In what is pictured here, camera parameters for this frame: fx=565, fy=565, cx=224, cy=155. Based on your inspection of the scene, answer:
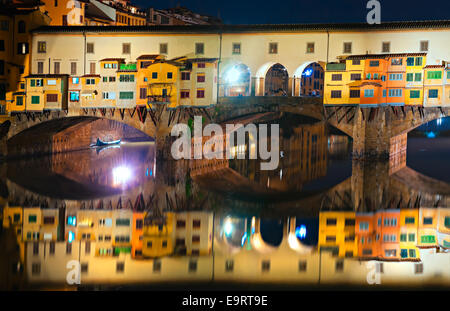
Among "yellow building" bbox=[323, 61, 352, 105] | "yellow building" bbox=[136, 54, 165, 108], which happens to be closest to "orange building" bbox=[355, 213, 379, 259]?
"yellow building" bbox=[323, 61, 352, 105]

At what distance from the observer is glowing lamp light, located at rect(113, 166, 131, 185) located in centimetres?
2803

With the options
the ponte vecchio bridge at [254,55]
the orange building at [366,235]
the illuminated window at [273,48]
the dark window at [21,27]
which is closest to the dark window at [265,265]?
the orange building at [366,235]

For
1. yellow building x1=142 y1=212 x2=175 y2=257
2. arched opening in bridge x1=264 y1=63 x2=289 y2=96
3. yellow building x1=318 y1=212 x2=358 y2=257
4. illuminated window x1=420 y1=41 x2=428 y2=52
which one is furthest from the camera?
arched opening in bridge x1=264 y1=63 x2=289 y2=96

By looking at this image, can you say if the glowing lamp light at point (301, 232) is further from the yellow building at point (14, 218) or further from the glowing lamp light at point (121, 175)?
the glowing lamp light at point (121, 175)

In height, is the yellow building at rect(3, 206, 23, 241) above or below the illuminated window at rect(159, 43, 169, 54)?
below

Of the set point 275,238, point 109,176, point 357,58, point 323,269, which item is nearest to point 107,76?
point 109,176

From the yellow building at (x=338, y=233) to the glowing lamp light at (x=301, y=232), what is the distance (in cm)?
51

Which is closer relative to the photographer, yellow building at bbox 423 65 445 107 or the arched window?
yellow building at bbox 423 65 445 107

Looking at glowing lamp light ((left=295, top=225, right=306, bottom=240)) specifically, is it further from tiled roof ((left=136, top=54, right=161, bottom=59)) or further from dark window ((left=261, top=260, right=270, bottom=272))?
tiled roof ((left=136, top=54, right=161, bottom=59))

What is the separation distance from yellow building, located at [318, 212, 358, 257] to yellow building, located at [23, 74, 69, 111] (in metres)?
22.0

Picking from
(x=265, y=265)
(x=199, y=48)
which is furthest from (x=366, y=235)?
(x=199, y=48)

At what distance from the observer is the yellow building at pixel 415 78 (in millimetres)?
34000

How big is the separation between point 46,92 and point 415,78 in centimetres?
2312

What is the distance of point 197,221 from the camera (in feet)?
62.4
